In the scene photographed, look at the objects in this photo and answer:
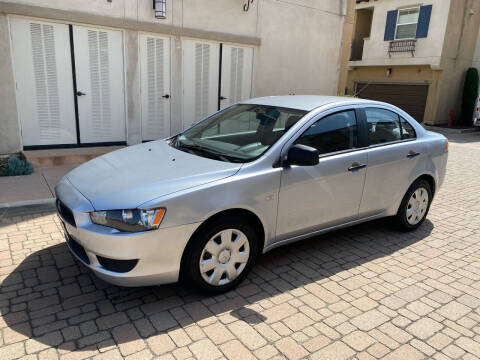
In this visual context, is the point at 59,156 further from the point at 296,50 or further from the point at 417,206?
the point at 296,50

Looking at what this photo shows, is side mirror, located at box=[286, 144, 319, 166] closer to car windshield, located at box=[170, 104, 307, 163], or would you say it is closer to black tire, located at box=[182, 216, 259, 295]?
car windshield, located at box=[170, 104, 307, 163]

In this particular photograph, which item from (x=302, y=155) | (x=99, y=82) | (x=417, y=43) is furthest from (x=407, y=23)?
(x=302, y=155)

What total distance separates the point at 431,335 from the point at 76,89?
7.28m

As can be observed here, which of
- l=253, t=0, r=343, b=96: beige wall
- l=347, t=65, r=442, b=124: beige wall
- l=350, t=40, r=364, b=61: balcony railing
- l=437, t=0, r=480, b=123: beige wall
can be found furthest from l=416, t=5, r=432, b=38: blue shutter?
l=253, t=0, r=343, b=96: beige wall

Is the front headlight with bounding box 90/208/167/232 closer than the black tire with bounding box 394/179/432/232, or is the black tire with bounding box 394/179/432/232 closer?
the front headlight with bounding box 90/208/167/232

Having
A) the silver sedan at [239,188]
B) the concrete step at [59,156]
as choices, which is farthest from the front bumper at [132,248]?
the concrete step at [59,156]

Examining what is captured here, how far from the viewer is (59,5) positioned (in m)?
7.21

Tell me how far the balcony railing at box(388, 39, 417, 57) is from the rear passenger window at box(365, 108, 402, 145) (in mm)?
16720

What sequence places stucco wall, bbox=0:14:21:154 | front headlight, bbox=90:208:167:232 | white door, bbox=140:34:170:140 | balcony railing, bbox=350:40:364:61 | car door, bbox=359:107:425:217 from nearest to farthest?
front headlight, bbox=90:208:167:232 < car door, bbox=359:107:425:217 < stucco wall, bbox=0:14:21:154 < white door, bbox=140:34:170:140 < balcony railing, bbox=350:40:364:61

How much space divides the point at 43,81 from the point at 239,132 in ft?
16.7

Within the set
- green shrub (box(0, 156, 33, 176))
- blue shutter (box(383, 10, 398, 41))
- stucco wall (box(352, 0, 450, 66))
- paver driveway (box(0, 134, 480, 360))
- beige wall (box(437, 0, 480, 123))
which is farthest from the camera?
blue shutter (box(383, 10, 398, 41))

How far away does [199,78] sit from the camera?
928 centimetres

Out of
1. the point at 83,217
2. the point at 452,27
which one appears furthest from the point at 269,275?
the point at 452,27

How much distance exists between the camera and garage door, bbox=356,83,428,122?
19.9 m
